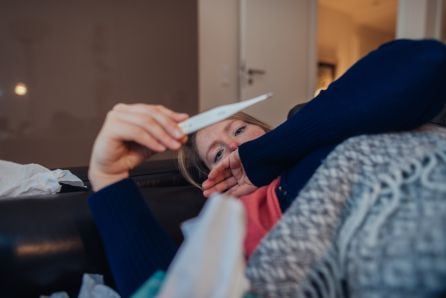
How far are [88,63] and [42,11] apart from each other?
0.32 m

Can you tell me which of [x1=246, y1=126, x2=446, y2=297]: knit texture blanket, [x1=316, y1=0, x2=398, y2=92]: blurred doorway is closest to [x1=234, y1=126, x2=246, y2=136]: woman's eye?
[x1=246, y1=126, x2=446, y2=297]: knit texture blanket

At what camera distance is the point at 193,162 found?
3.68 feet

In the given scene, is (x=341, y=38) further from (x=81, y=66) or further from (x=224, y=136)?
(x=224, y=136)

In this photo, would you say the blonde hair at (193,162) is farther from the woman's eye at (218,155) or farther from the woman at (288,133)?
the woman at (288,133)

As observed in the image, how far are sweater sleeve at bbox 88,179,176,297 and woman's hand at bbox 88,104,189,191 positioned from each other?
0.09ft

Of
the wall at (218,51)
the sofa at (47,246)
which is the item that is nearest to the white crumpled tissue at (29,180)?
the sofa at (47,246)

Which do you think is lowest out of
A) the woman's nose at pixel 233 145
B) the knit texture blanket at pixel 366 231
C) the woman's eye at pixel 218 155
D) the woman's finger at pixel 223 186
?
the woman's finger at pixel 223 186

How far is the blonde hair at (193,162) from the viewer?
42.0 inches

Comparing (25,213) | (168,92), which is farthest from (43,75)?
(25,213)

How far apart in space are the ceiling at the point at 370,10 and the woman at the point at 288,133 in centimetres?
414

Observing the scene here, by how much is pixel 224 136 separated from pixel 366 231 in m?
0.59

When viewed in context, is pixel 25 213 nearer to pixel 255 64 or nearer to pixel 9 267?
pixel 9 267

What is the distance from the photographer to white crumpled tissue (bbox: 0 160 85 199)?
2.96ft

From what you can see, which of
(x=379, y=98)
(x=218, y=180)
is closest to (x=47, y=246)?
(x=218, y=180)
